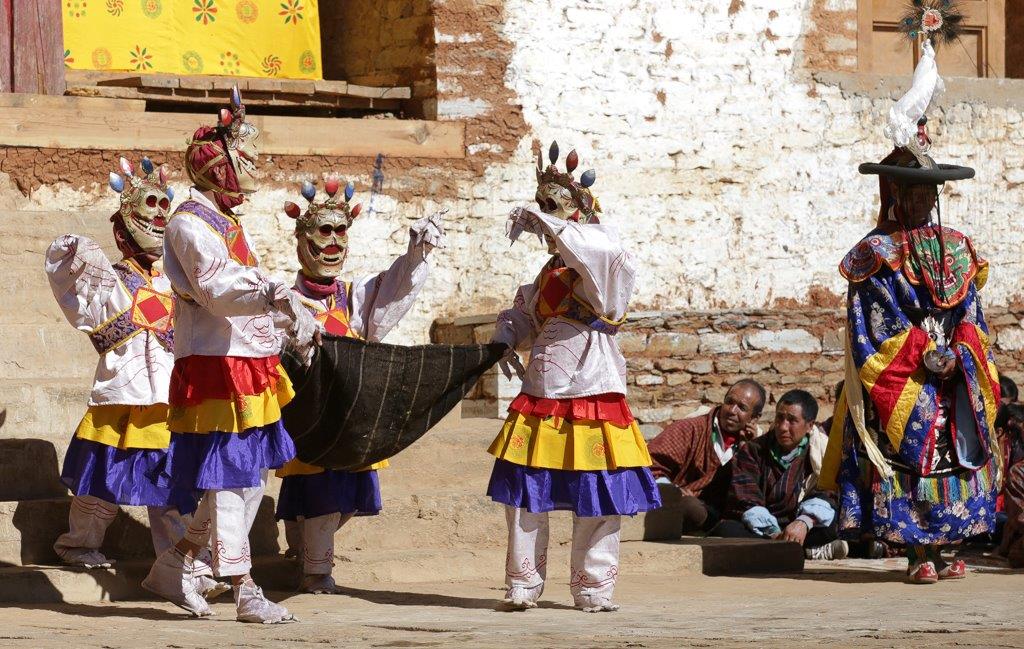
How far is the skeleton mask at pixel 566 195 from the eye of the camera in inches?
289

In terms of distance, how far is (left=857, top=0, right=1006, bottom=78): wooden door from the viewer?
14562 mm

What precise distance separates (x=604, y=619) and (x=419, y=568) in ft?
5.00

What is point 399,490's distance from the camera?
28.5 ft

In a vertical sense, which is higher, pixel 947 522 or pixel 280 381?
pixel 280 381

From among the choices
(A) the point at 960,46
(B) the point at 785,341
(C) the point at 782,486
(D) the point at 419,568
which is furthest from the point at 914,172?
(A) the point at 960,46

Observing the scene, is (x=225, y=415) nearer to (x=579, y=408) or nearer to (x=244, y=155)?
(x=244, y=155)

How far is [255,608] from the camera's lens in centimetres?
661

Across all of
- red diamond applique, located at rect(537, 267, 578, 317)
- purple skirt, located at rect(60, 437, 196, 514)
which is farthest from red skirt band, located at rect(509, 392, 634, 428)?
purple skirt, located at rect(60, 437, 196, 514)

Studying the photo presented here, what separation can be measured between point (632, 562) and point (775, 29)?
561 cm

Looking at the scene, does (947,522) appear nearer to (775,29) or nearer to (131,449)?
(131,449)

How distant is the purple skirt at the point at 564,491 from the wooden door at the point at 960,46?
812 centimetres

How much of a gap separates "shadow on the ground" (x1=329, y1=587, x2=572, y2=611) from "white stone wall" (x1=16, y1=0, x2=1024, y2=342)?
14.4ft

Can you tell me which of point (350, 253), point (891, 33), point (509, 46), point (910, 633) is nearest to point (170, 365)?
point (910, 633)

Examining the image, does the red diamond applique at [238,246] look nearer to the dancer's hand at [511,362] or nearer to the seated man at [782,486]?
the dancer's hand at [511,362]
